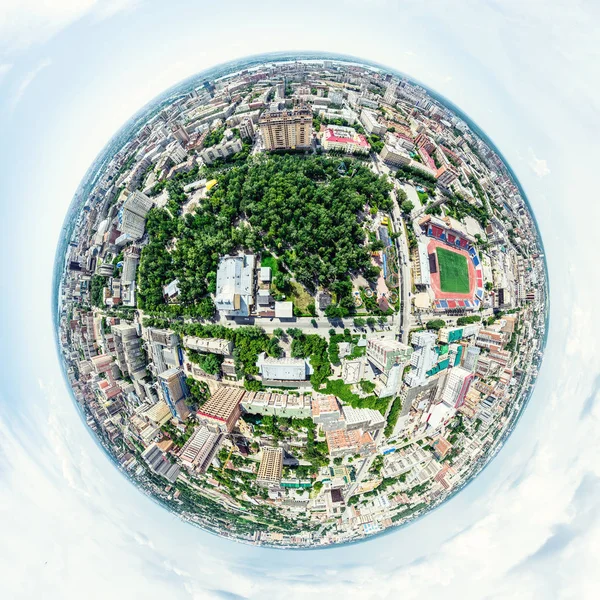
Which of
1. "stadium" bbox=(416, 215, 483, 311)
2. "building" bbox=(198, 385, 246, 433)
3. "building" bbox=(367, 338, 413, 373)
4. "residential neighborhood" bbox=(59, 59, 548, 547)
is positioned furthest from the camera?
"stadium" bbox=(416, 215, 483, 311)

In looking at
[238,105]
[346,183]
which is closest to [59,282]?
[238,105]

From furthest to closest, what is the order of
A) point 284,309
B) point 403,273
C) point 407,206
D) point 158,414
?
point 407,206 < point 403,273 < point 158,414 < point 284,309

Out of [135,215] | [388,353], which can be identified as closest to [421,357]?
[388,353]

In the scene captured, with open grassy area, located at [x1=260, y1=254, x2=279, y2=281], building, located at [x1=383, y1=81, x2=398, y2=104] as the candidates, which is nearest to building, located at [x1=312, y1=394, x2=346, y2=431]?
open grassy area, located at [x1=260, y1=254, x2=279, y2=281]

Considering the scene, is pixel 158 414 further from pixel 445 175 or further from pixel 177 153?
pixel 445 175

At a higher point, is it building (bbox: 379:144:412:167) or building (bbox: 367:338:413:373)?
building (bbox: 379:144:412:167)

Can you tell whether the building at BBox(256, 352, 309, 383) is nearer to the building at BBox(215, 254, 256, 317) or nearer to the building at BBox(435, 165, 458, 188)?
the building at BBox(215, 254, 256, 317)
